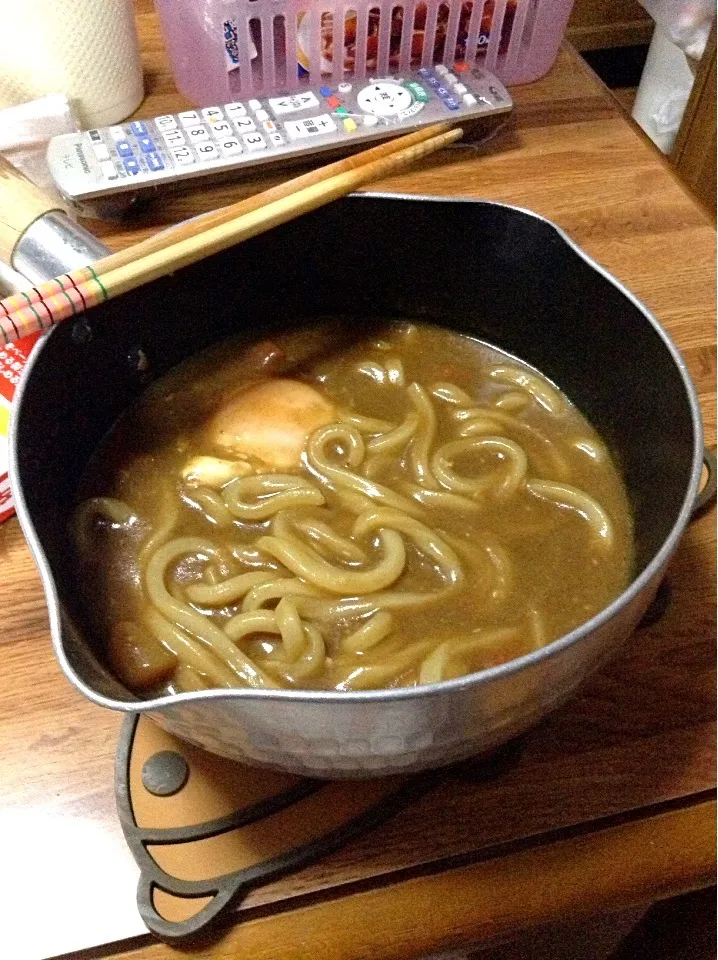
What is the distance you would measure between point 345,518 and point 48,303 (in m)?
0.42

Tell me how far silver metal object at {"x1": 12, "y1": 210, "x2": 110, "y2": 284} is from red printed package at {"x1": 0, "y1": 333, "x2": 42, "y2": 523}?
0.08 m

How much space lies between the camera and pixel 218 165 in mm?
1395

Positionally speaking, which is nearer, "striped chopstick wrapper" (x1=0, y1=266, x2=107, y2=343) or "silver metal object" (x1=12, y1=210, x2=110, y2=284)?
"striped chopstick wrapper" (x1=0, y1=266, x2=107, y2=343)

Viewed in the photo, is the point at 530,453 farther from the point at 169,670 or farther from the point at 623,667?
the point at 169,670

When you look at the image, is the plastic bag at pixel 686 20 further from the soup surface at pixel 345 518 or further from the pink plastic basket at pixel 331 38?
the soup surface at pixel 345 518

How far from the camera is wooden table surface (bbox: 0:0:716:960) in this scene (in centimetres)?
78

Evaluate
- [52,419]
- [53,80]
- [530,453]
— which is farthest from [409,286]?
[53,80]

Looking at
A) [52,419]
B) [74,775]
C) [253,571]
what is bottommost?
[74,775]

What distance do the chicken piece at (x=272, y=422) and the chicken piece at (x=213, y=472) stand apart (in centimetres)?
2

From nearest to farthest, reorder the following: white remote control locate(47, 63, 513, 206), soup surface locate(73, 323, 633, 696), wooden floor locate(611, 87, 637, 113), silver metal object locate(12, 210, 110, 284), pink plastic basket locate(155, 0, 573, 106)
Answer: soup surface locate(73, 323, 633, 696)
silver metal object locate(12, 210, 110, 284)
white remote control locate(47, 63, 513, 206)
pink plastic basket locate(155, 0, 573, 106)
wooden floor locate(611, 87, 637, 113)

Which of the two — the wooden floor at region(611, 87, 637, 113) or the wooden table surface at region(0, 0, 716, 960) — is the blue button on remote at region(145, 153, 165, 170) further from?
the wooden floor at region(611, 87, 637, 113)

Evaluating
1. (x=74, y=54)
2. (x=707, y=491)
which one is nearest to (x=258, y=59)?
(x=74, y=54)

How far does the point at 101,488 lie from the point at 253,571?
25 centimetres

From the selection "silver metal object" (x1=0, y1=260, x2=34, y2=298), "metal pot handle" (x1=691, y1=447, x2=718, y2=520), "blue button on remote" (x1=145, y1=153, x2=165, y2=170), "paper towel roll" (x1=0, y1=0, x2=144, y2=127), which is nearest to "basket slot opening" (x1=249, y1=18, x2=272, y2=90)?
"paper towel roll" (x1=0, y1=0, x2=144, y2=127)
